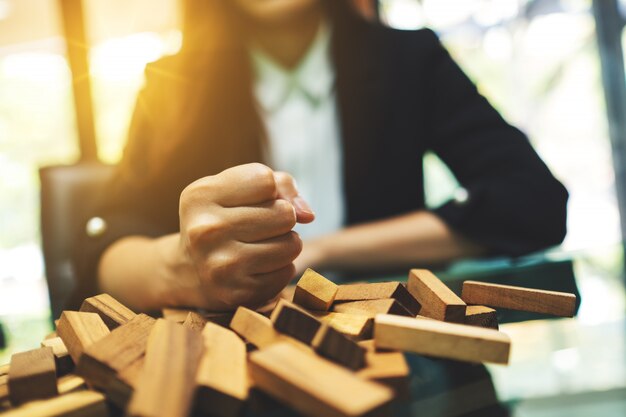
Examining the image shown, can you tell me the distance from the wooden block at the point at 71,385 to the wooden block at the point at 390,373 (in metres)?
0.13

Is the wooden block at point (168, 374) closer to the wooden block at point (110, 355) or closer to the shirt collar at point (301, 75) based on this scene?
the wooden block at point (110, 355)

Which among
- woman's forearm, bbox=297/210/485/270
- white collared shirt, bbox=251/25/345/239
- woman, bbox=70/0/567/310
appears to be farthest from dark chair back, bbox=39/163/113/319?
woman's forearm, bbox=297/210/485/270

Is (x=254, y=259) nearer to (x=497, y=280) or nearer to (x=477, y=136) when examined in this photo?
(x=497, y=280)

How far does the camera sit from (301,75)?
1022 mm

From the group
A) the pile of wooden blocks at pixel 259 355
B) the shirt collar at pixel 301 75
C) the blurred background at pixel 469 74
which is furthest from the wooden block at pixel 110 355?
the blurred background at pixel 469 74

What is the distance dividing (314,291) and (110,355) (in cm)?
12

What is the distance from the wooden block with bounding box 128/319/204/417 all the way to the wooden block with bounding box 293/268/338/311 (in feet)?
0.25

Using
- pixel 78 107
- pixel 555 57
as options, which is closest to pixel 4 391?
pixel 78 107

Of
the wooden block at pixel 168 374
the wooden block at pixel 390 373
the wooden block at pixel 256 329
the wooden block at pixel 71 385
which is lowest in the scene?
the wooden block at pixel 71 385

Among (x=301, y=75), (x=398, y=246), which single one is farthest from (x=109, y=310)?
(x=301, y=75)

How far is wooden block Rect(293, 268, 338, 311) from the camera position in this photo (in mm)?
296

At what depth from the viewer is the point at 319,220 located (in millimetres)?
930

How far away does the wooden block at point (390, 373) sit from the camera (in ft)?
0.68

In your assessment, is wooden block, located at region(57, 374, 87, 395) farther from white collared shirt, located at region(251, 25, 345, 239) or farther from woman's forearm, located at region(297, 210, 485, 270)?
white collared shirt, located at region(251, 25, 345, 239)
